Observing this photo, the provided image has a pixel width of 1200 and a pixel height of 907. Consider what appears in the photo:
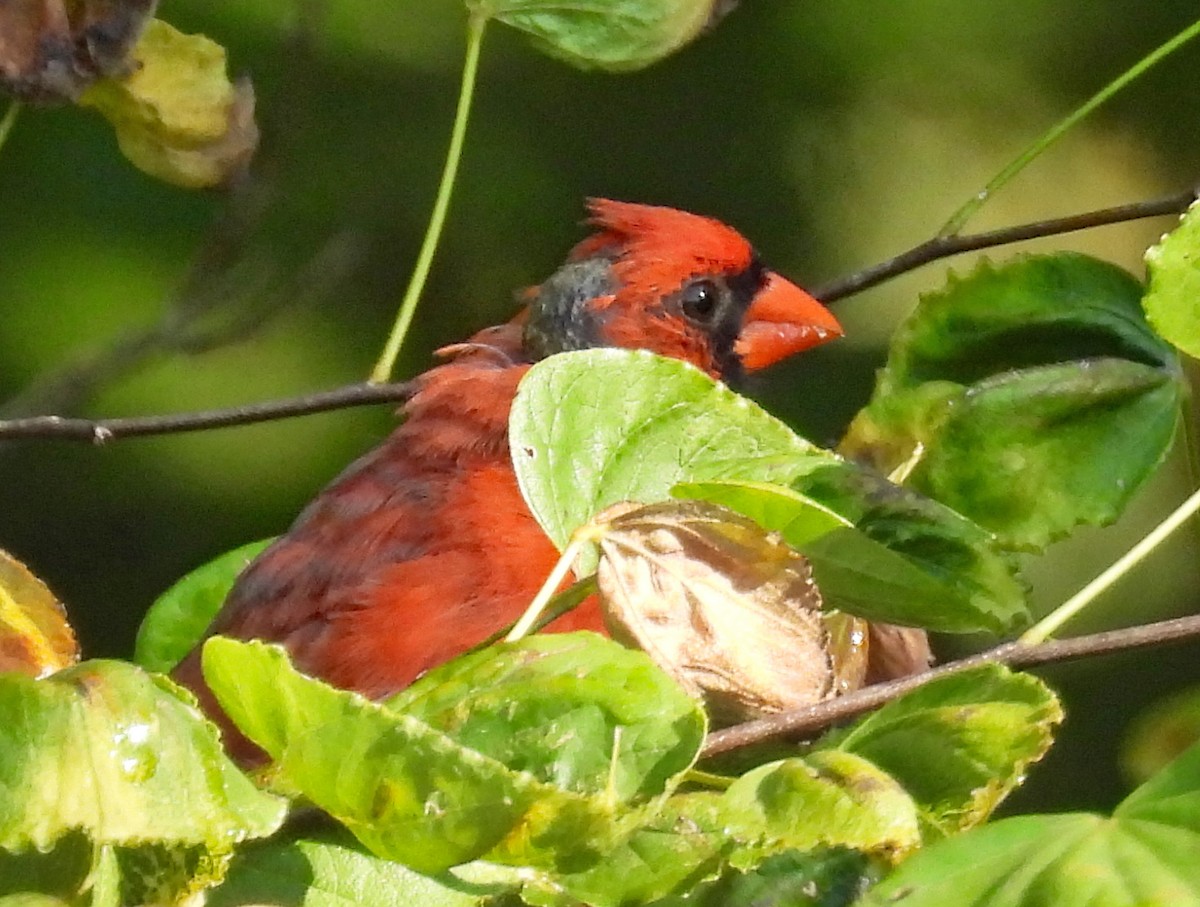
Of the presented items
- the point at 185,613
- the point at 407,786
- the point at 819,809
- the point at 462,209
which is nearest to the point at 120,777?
the point at 407,786

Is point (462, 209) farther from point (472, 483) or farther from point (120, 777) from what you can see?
point (120, 777)

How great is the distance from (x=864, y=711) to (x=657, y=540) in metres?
0.08

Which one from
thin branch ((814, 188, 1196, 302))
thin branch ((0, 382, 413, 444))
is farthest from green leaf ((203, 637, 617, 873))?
thin branch ((814, 188, 1196, 302))

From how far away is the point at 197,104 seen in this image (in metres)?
1.01

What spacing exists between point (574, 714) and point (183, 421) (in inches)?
22.9

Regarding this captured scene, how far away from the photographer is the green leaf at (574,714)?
1.42 feet

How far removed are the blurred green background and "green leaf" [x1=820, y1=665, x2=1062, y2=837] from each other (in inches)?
44.2

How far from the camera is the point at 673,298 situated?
132cm

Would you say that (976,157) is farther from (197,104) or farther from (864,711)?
(864,711)

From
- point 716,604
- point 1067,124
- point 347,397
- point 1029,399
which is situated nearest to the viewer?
point 716,604

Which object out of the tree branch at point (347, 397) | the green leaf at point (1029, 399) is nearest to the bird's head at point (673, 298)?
the tree branch at point (347, 397)

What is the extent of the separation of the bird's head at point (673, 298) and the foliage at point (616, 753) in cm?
69

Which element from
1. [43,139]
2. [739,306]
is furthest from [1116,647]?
[43,139]

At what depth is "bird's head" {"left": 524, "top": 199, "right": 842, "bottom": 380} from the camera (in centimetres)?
130
